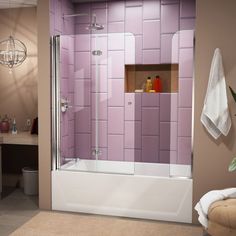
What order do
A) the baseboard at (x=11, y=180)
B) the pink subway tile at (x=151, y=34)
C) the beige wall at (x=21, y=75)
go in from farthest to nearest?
the baseboard at (x=11, y=180)
the beige wall at (x=21, y=75)
the pink subway tile at (x=151, y=34)

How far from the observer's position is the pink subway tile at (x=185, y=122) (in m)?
3.47

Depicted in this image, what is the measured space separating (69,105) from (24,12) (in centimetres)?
153

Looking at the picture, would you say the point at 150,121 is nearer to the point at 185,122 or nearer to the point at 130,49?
the point at 185,122

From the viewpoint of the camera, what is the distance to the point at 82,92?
153 inches

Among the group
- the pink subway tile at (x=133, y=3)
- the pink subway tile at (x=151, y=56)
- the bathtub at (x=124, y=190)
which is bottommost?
the bathtub at (x=124, y=190)

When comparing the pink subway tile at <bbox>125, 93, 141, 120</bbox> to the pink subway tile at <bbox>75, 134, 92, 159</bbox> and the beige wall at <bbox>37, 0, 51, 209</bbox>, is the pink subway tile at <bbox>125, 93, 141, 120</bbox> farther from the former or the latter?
the beige wall at <bbox>37, 0, 51, 209</bbox>

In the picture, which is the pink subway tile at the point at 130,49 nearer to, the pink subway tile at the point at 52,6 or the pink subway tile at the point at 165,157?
the pink subway tile at the point at 52,6

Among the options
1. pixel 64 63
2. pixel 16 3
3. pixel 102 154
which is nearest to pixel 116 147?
pixel 102 154

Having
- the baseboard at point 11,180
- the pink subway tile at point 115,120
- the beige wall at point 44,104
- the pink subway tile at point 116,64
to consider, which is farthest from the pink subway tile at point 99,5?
the baseboard at point 11,180

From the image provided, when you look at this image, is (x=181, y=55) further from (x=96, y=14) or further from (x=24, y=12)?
(x=24, y=12)

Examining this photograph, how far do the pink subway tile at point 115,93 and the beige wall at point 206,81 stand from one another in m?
0.90

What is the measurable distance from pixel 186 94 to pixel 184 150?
555mm

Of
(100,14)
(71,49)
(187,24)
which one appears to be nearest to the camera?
(71,49)

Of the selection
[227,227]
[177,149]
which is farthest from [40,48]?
[227,227]
